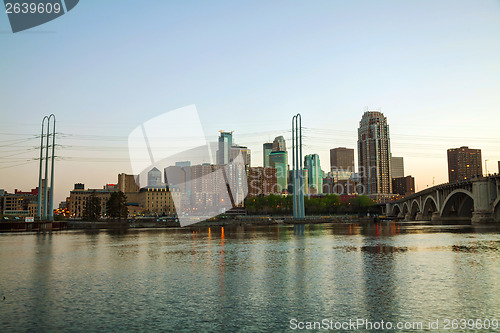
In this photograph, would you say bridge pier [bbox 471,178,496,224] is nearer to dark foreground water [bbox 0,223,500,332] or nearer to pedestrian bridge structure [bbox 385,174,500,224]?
pedestrian bridge structure [bbox 385,174,500,224]

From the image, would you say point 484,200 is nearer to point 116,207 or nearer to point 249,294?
point 249,294

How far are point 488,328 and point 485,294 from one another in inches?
222

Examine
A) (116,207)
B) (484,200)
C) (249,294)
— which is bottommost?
(249,294)

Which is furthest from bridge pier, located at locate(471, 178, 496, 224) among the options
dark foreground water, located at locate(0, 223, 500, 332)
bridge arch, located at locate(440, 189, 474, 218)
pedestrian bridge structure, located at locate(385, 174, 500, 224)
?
dark foreground water, located at locate(0, 223, 500, 332)

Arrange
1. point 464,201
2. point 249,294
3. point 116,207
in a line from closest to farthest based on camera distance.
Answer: point 249,294 < point 116,207 < point 464,201

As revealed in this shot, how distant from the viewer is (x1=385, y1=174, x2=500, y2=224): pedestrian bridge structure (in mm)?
105750

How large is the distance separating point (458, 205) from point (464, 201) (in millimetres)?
3884

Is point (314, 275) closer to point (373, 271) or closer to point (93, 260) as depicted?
point (373, 271)

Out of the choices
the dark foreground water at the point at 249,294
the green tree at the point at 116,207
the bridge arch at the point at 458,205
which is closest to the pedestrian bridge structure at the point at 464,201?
the bridge arch at the point at 458,205

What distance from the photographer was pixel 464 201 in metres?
142

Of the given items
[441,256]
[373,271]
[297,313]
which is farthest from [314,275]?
[441,256]

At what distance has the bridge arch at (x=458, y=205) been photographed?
13662 cm

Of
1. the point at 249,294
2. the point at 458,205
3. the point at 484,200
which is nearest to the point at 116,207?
the point at 484,200

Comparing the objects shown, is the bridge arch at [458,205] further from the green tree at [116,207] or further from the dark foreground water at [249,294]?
the dark foreground water at [249,294]
